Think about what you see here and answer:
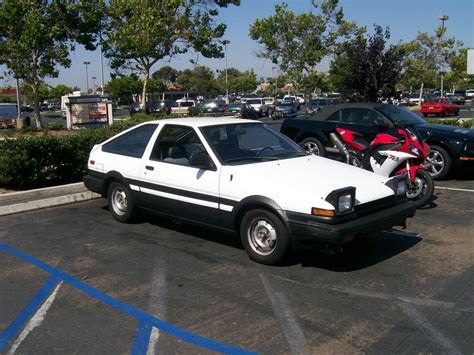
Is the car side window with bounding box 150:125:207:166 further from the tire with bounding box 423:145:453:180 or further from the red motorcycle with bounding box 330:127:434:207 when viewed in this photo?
the tire with bounding box 423:145:453:180

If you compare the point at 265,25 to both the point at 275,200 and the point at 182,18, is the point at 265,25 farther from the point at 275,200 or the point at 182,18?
the point at 275,200

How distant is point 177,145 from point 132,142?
94 cm

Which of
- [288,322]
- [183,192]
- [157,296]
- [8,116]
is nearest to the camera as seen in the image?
[288,322]

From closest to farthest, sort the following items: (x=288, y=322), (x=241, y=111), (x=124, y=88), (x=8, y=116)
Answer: (x=288, y=322) < (x=241, y=111) < (x=8, y=116) < (x=124, y=88)

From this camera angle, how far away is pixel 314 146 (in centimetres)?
1126

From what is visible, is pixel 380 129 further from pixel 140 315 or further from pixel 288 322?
pixel 140 315

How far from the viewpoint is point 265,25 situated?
37.7 m

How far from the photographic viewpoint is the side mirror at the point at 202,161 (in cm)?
569

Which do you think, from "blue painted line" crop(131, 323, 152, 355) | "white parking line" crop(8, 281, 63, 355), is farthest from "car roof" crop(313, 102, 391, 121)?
"blue painted line" crop(131, 323, 152, 355)

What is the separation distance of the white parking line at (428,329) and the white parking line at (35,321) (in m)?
2.94

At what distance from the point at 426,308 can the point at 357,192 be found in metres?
1.35

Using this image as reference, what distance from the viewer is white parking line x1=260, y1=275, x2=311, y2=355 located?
360 centimetres

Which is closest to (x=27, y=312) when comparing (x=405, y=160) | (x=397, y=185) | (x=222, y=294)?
(x=222, y=294)

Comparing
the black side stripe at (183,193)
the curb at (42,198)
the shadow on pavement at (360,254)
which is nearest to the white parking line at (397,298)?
the shadow on pavement at (360,254)
